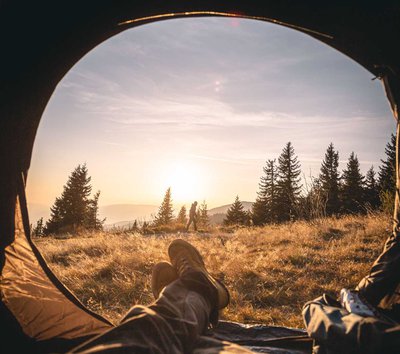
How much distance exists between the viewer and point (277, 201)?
103ft

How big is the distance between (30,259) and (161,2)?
2097mm

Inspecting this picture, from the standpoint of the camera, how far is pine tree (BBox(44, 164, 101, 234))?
26469 mm

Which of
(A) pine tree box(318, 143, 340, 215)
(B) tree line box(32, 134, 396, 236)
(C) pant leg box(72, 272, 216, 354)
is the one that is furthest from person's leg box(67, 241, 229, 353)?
(A) pine tree box(318, 143, 340, 215)

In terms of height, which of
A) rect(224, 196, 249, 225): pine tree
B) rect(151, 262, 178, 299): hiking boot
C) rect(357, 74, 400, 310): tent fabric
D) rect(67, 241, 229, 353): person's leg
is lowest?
rect(224, 196, 249, 225): pine tree

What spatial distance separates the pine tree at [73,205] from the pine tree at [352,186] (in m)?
27.6

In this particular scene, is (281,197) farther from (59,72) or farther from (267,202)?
(59,72)

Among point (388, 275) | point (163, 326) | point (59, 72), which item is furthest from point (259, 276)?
point (59, 72)

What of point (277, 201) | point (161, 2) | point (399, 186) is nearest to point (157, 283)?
point (399, 186)

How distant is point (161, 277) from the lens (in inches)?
102

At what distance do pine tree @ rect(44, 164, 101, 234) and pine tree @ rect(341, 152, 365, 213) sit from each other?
90.5 ft

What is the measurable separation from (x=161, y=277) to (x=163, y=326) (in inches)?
51.7

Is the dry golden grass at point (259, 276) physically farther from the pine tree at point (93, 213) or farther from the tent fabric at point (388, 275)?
the pine tree at point (93, 213)

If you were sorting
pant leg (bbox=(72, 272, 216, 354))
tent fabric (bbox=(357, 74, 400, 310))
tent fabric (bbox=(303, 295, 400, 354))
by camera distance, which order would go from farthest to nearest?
tent fabric (bbox=(357, 74, 400, 310)) < pant leg (bbox=(72, 272, 216, 354)) < tent fabric (bbox=(303, 295, 400, 354))

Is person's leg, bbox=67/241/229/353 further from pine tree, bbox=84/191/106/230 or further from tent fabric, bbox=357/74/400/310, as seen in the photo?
pine tree, bbox=84/191/106/230
